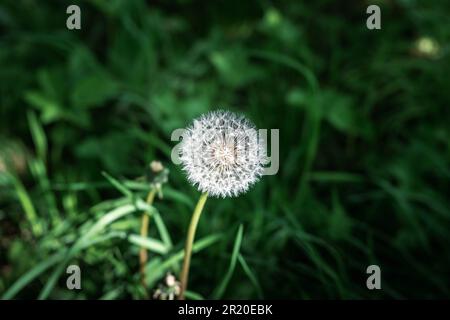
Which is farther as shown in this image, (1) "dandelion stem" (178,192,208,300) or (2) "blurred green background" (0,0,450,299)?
(2) "blurred green background" (0,0,450,299)

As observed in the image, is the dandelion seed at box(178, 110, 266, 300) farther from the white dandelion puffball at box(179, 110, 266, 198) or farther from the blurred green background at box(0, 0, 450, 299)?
the blurred green background at box(0, 0, 450, 299)

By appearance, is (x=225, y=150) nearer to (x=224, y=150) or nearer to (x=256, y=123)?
(x=224, y=150)

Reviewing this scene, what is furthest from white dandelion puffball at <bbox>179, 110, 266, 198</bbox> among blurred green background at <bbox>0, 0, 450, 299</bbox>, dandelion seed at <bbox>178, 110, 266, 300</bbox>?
blurred green background at <bbox>0, 0, 450, 299</bbox>

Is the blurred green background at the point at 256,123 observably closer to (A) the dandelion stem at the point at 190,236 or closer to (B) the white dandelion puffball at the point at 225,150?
(A) the dandelion stem at the point at 190,236

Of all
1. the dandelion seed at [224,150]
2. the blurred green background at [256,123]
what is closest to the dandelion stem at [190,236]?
the dandelion seed at [224,150]

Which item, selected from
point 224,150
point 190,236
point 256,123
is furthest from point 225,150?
point 256,123

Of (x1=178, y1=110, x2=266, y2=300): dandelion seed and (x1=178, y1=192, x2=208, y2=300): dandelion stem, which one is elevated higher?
(x1=178, y1=110, x2=266, y2=300): dandelion seed

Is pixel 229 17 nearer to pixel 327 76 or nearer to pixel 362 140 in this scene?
pixel 327 76

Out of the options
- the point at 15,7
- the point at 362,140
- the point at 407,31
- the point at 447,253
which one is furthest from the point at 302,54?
the point at 15,7
